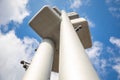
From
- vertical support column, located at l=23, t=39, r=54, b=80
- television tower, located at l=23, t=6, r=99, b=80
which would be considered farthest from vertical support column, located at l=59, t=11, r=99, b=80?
vertical support column, located at l=23, t=39, r=54, b=80

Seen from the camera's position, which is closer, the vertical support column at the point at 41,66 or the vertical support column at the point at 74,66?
the vertical support column at the point at 74,66

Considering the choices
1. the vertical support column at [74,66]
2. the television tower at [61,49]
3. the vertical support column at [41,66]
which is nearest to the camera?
the vertical support column at [74,66]

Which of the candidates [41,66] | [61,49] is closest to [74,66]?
[61,49]

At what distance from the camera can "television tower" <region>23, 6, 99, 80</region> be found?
3379mm

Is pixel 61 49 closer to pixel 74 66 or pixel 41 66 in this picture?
pixel 74 66

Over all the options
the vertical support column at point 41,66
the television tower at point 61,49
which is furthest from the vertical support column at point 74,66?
the vertical support column at point 41,66

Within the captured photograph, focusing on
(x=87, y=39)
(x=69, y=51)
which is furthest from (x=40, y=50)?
(x=69, y=51)

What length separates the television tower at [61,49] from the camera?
3379mm

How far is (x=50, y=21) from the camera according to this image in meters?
9.19

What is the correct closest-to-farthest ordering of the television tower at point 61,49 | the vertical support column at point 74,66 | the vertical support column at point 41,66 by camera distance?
1. the vertical support column at point 74,66
2. the television tower at point 61,49
3. the vertical support column at point 41,66

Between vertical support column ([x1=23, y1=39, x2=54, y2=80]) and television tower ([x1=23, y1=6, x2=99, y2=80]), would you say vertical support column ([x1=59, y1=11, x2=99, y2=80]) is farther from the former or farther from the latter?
vertical support column ([x1=23, y1=39, x2=54, y2=80])

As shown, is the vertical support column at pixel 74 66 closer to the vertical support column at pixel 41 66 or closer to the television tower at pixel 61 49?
the television tower at pixel 61 49

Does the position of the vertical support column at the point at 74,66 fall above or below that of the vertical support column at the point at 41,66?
below

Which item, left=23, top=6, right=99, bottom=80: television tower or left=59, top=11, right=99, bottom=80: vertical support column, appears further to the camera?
left=23, top=6, right=99, bottom=80: television tower
